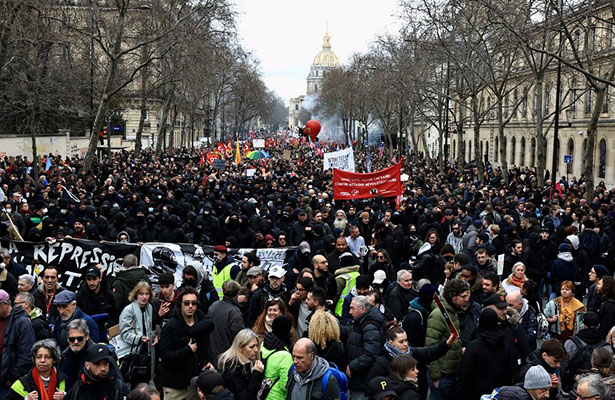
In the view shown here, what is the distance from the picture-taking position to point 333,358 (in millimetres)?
6195

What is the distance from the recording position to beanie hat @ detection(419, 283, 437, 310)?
698 centimetres

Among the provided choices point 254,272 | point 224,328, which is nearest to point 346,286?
point 254,272

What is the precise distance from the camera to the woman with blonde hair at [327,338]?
6145mm

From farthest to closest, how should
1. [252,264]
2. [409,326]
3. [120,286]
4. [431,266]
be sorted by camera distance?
1. [431,266]
2. [252,264]
3. [120,286]
4. [409,326]

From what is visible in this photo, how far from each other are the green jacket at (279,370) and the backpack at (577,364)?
7.97 feet

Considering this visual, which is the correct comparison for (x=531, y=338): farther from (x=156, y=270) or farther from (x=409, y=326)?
Result: (x=156, y=270)

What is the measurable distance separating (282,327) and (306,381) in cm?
61

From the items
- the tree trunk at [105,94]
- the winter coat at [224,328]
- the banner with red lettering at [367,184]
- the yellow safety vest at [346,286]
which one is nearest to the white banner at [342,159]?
the banner with red lettering at [367,184]

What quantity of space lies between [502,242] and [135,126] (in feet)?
226

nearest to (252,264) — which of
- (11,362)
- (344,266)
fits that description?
(344,266)

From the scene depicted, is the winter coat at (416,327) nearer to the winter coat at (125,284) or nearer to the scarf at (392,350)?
the scarf at (392,350)

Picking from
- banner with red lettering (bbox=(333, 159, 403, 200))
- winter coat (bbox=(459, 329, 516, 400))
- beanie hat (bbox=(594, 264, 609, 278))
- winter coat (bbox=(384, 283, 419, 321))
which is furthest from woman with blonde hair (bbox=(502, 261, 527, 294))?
banner with red lettering (bbox=(333, 159, 403, 200))

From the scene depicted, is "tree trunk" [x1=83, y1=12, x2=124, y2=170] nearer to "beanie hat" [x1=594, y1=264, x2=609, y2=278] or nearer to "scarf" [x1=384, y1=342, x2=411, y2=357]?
"beanie hat" [x1=594, y1=264, x2=609, y2=278]

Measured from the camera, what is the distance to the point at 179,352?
6.42 m
